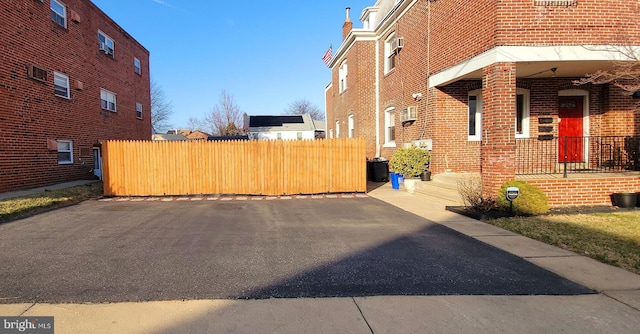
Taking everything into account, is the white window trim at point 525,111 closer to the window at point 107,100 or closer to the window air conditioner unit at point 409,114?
the window air conditioner unit at point 409,114

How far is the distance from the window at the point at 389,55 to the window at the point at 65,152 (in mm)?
14350

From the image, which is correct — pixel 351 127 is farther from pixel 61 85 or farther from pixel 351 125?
pixel 61 85

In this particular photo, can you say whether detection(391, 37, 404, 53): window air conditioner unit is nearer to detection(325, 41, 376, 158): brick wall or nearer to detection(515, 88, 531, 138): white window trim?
detection(325, 41, 376, 158): brick wall

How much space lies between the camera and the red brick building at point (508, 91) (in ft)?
27.6

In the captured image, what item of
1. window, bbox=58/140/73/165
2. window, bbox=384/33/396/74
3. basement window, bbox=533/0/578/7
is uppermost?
window, bbox=384/33/396/74

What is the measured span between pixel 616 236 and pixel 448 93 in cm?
714

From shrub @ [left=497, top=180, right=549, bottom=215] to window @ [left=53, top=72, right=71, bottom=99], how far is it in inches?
635

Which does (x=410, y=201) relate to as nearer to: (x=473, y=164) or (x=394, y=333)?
(x=473, y=164)

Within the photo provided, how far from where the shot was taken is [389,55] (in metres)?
16.4

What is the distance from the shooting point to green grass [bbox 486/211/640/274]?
484 cm

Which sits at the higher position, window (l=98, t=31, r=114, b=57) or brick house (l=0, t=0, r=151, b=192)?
window (l=98, t=31, r=114, b=57)

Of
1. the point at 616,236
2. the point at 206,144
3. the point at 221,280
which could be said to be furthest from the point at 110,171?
the point at 616,236

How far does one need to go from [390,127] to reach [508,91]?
8.08 meters

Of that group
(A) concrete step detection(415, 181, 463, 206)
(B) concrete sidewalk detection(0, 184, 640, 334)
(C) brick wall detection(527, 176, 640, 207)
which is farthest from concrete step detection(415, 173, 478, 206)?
(B) concrete sidewalk detection(0, 184, 640, 334)
